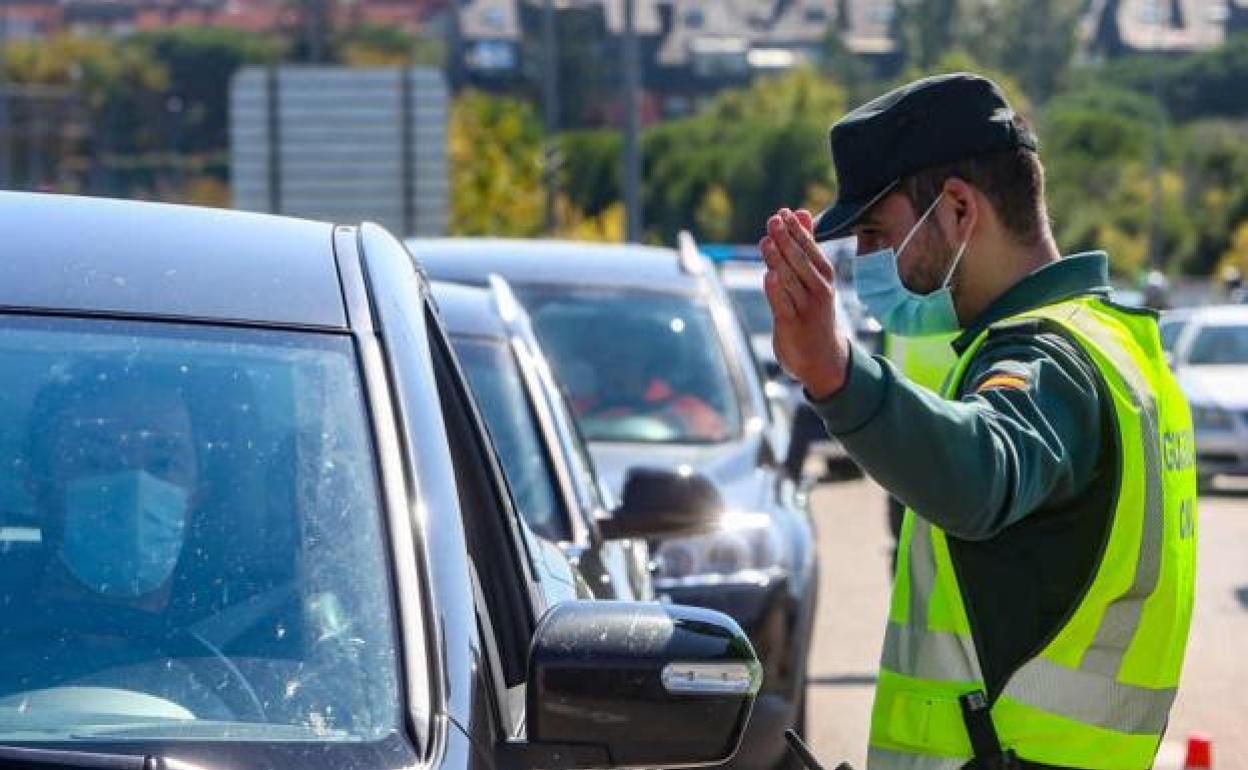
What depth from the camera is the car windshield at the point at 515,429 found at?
259 inches

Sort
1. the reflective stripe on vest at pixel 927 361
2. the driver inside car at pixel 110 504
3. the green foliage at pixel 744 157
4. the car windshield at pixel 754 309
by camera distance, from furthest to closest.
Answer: the green foliage at pixel 744 157 < the car windshield at pixel 754 309 < the reflective stripe on vest at pixel 927 361 < the driver inside car at pixel 110 504

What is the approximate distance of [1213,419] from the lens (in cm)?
2345

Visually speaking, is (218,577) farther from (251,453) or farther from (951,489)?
(951,489)

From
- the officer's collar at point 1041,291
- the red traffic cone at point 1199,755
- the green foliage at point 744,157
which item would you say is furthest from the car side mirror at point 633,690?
the green foliage at point 744,157

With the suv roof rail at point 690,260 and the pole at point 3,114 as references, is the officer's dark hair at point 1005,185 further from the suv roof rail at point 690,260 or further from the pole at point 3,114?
the pole at point 3,114

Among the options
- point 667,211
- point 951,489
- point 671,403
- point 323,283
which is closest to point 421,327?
point 323,283

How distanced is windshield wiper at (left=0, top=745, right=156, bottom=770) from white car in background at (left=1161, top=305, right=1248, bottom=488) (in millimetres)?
19851

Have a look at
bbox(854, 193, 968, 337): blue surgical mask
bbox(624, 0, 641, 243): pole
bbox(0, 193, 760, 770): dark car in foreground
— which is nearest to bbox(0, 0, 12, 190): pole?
bbox(624, 0, 641, 243): pole

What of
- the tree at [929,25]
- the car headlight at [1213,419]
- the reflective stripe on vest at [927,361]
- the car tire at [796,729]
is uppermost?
the reflective stripe on vest at [927,361]

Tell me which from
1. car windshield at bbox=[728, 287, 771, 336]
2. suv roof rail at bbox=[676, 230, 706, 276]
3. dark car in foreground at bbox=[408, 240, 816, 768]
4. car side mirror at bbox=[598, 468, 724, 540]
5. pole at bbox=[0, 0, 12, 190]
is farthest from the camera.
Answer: pole at bbox=[0, 0, 12, 190]

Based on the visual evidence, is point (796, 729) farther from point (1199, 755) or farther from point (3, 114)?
point (3, 114)

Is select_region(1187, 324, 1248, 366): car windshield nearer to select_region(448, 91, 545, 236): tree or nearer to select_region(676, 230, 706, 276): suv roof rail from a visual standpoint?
select_region(676, 230, 706, 276): suv roof rail

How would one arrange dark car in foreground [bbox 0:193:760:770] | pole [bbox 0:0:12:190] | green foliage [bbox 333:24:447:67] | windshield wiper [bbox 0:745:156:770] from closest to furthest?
windshield wiper [bbox 0:745:156:770] < dark car in foreground [bbox 0:193:760:770] < pole [bbox 0:0:12:190] < green foliage [bbox 333:24:447:67]

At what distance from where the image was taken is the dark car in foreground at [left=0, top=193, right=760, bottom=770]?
3238 mm
